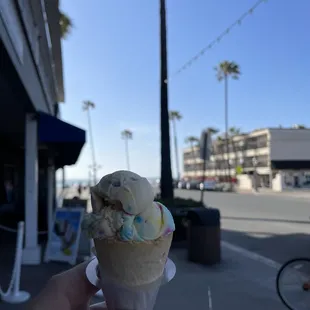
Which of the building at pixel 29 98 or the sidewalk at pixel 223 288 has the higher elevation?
the building at pixel 29 98

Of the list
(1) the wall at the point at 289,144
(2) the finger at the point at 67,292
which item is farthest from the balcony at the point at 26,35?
(1) the wall at the point at 289,144

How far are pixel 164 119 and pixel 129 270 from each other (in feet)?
37.8

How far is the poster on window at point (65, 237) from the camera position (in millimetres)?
7793

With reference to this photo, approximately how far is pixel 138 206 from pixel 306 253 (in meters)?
8.89

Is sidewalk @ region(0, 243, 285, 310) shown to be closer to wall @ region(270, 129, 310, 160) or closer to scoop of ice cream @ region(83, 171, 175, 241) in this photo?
scoop of ice cream @ region(83, 171, 175, 241)

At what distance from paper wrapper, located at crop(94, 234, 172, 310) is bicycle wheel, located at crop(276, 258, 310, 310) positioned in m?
4.28

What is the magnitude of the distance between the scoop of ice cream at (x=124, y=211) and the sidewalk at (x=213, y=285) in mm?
Result: 3936

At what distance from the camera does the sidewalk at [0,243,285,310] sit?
5602 mm

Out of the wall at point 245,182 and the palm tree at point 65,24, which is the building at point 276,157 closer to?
the wall at point 245,182

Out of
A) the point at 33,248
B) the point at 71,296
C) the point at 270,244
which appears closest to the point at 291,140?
the point at 270,244

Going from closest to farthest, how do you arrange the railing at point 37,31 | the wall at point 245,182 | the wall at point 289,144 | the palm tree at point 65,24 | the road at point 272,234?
the railing at point 37,31 < the road at point 272,234 < the palm tree at point 65,24 < the wall at point 245,182 < the wall at point 289,144

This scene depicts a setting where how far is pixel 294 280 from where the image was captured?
5.86 meters

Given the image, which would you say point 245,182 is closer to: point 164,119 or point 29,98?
point 164,119

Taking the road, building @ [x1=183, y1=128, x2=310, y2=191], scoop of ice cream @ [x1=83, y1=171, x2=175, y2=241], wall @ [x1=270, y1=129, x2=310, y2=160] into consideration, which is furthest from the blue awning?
wall @ [x1=270, y1=129, x2=310, y2=160]
